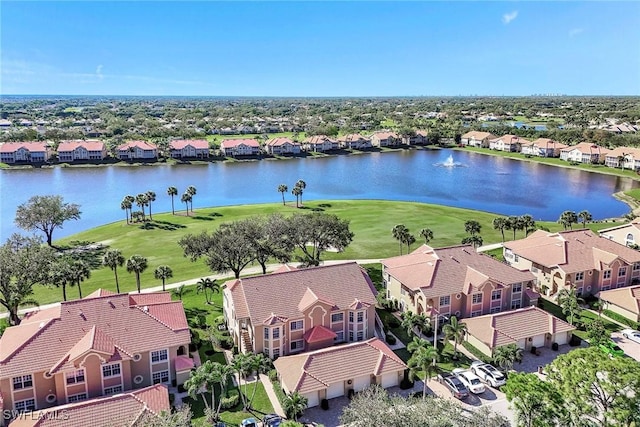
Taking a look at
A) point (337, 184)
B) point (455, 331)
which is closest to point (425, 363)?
point (455, 331)

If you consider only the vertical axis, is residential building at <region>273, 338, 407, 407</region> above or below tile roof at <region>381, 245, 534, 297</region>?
below

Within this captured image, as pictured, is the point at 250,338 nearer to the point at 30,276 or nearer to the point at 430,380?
the point at 430,380

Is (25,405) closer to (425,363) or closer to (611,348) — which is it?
(425,363)

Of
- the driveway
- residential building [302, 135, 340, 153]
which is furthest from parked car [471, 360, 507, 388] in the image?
residential building [302, 135, 340, 153]

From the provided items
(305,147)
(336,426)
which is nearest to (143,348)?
(336,426)

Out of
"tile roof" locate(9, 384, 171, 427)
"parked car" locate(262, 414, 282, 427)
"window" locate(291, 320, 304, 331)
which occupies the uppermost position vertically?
"window" locate(291, 320, 304, 331)

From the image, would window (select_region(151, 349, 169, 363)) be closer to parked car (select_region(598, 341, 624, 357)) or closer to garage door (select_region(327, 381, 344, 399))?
garage door (select_region(327, 381, 344, 399))

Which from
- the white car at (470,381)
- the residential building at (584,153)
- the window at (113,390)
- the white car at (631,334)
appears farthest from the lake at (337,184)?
the white car at (470,381)

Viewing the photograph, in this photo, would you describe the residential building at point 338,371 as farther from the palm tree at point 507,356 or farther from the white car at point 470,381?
the palm tree at point 507,356
